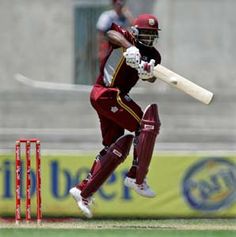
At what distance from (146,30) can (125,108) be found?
26.7 inches

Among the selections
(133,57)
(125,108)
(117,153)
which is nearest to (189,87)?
(133,57)

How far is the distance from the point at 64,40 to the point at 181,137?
5317mm

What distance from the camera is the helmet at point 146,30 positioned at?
909 cm

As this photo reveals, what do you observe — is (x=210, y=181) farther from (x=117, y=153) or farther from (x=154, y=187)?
(x=117, y=153)

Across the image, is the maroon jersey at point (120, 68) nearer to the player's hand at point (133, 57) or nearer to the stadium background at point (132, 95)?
the player's hand at point (133, 57)

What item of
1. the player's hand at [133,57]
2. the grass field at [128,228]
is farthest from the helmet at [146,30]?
the grass field at [128,228]

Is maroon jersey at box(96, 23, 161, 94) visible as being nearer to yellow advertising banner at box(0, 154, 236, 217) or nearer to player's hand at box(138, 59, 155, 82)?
player's hand at box(138, 59, 155, 82)

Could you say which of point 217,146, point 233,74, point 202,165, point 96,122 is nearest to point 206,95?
point 202,165

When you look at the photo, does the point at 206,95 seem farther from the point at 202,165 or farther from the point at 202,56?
the point at 202,56

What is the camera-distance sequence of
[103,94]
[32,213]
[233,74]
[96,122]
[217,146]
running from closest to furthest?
[103,94], [32,213], [217,146], [96,122], [233,74]

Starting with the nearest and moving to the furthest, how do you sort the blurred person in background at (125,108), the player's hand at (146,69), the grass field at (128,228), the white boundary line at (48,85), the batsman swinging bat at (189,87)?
the grass field at (128,228), the batsman swinging bat at (189,87), the player's hand at (146,69), the blurred person in background at (125,108), the white boundary line at (48,85)

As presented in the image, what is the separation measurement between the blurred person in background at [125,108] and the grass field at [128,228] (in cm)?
34

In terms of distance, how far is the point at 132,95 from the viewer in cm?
1812

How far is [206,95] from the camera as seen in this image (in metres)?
8.73
